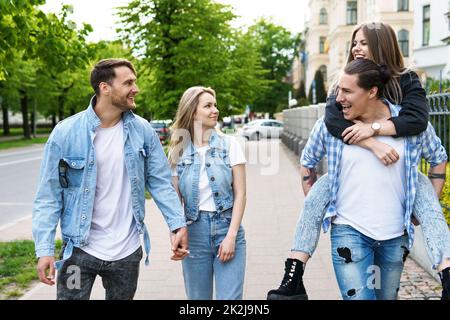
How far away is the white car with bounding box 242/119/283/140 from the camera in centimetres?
4009

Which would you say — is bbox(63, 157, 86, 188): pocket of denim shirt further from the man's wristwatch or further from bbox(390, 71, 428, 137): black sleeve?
bbox(390, 71, 428, 137): black sleeve

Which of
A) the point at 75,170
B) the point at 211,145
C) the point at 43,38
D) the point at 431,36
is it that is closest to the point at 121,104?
the point at 75,170

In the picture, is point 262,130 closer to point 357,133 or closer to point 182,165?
point 182,165

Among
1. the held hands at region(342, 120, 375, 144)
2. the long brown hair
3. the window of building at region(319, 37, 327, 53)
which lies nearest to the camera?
the held hands at region(342, 120, 375, 144)

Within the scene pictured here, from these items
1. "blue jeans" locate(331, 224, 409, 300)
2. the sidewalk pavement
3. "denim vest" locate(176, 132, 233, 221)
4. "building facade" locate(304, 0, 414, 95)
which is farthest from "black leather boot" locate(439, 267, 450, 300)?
"building facade" locate(304, 0, 414, 95)

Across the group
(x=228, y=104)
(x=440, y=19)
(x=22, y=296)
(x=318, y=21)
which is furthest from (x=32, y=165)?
(x=318, y=21)

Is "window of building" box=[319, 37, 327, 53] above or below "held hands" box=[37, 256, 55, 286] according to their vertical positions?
above

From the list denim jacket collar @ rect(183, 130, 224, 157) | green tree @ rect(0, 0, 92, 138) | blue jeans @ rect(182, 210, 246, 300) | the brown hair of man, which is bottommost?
blue jeans @ rect(182, 210, 246, 300)

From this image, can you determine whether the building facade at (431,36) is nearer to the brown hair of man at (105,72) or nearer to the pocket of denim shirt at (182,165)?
the pocket of denim shirt at (182,165)

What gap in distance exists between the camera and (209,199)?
12.2 feet

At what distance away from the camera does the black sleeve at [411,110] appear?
3049 mm

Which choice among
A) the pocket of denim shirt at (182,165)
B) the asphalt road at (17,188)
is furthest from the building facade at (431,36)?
the pocket of denim shirt at (182,165)

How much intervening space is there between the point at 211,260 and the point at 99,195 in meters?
0.80

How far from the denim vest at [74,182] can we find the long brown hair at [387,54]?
50.7 inches
